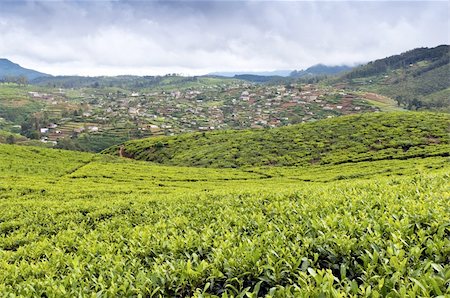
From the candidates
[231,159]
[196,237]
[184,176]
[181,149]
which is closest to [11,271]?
[196,237]

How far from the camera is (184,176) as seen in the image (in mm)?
46500

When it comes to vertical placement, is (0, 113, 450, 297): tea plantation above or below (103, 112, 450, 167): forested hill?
above

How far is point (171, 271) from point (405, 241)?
12.1ft

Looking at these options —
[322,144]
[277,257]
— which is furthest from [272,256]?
[322,144]

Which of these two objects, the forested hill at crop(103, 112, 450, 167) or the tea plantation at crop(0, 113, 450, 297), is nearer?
the tea plantation at crop(0, 113, 450, 297)

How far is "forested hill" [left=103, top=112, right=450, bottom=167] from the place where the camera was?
58.5m

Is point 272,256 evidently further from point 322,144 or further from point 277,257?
point 322,144

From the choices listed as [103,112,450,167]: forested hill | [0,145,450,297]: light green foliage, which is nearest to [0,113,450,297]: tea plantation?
[0,145,450,297]: light green foliage

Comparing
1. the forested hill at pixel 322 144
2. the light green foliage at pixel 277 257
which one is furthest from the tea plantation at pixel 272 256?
the forested hill at pixel 322 144

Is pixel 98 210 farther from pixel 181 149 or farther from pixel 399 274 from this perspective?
pixel 181 149

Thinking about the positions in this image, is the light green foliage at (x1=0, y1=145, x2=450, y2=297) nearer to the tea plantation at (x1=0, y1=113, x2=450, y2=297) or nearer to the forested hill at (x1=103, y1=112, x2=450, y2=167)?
the tea plantation at (x1=0, y1=113, x2=450, y2=297)

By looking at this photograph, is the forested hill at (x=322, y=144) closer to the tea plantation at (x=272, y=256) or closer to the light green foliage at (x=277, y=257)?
the tea plantation at (x=272, y=256)

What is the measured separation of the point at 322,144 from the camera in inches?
2628

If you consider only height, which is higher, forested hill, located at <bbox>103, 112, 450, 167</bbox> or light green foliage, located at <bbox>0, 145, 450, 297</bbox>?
light green foliage, located at <bbox>0, 145, 450, 297</bbox>
